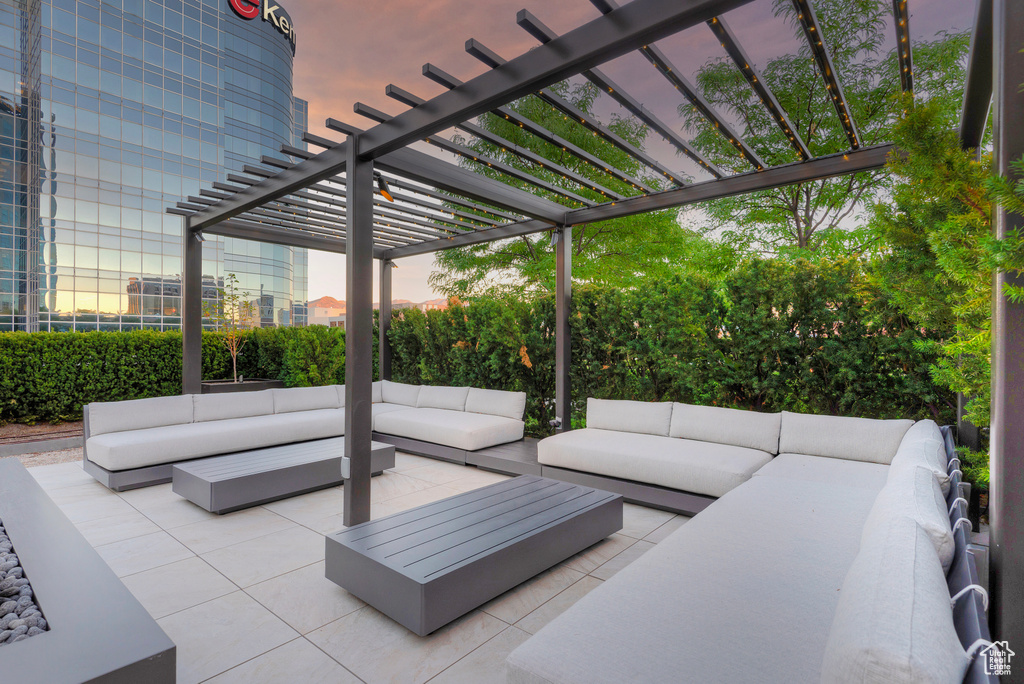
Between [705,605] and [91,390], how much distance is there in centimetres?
810

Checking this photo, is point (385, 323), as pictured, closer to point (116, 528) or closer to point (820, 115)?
point (116, 528)

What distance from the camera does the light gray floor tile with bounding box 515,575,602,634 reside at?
91.0 inches

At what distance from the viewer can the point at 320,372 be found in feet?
26.9

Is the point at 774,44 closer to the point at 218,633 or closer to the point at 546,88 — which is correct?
the point at 546,88

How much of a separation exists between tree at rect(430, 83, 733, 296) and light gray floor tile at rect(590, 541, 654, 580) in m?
7.44

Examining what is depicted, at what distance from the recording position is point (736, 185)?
4.18 m

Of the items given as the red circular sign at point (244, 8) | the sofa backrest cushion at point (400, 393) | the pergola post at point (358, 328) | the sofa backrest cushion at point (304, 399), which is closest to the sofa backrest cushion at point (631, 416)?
the pergola post at point (358, 328)

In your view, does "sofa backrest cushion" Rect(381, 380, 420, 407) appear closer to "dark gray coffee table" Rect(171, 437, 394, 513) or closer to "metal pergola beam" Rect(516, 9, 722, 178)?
"dark gray coffee table" Rect(171, 437, 394, 513)

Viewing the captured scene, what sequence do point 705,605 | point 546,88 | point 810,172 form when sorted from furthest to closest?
point 810,172 → point 546,88 → point 705,605

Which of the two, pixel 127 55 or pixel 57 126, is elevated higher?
pixel 127 55

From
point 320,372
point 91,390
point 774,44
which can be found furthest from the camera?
point 320,372

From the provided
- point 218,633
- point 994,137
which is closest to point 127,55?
point 218,633

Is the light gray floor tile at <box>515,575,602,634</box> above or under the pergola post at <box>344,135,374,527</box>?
under

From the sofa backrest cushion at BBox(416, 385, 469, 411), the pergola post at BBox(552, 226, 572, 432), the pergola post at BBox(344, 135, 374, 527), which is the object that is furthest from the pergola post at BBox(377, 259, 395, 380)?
the pergola post at BBox(344, 135, 374, 527)
